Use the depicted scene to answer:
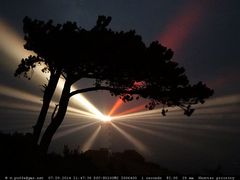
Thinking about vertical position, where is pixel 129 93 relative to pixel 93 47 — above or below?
below

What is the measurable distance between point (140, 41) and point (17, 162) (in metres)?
10.4

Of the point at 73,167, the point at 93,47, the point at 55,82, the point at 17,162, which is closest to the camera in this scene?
the point at 17,162

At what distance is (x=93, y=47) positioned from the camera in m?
19.5

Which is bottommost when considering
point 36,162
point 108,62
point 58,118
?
point 36,162

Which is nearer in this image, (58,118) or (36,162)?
(36,162)

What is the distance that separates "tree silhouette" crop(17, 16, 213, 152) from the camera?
19.5 metres

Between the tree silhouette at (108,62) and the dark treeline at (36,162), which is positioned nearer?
the dark treeline at (36,162)

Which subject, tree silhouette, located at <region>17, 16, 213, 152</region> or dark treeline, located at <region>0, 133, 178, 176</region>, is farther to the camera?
tree silhouette, located at <region>17, 16, 213, 152</region>

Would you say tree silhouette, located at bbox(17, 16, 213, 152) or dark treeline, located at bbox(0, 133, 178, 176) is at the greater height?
tree silhouette, located at bbox(17, 16, 213, 152)

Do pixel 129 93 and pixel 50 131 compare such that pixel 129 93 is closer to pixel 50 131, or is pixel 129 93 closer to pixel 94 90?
pixel 94 90

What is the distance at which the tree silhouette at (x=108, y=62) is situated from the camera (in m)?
19.5

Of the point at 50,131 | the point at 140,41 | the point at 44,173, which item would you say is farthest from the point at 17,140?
the point at 140,41

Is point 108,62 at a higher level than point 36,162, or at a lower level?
higher

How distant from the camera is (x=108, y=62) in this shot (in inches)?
777
